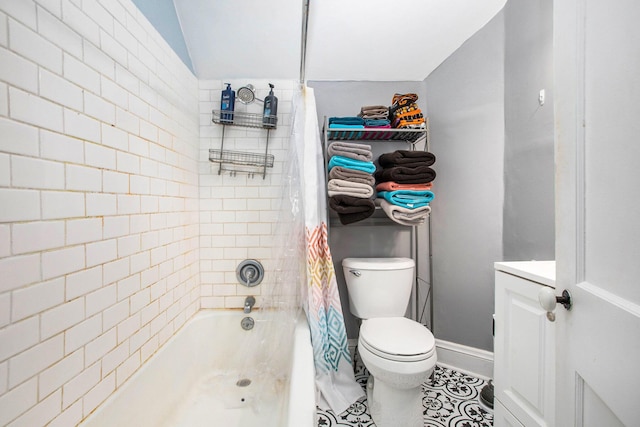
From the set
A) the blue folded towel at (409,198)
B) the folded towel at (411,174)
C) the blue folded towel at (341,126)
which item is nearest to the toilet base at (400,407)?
the blue folded towel at (409,198)

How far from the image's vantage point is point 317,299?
1.33m

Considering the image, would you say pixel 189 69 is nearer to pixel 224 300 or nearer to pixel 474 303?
pixel 224 300

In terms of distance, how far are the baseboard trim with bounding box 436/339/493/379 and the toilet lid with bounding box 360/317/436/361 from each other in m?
0.51

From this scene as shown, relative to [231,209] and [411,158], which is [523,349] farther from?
[231,209]

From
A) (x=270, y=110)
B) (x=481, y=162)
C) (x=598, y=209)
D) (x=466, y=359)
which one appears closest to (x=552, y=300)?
(x=598, y=209)

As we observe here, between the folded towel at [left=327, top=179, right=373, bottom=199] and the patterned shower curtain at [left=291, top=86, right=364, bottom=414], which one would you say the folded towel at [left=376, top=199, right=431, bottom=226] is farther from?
the patterned shower curtain at [left=291, top=86, right=364, bottom=414]

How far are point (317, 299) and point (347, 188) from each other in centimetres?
66

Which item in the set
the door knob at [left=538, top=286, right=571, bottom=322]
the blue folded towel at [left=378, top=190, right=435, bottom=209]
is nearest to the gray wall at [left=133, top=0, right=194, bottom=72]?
the blue folded towel at [left=378, top=190, right=435, bottom=209]

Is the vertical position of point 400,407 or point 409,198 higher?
point 409,198

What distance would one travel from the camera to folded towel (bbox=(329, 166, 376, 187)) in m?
1.50

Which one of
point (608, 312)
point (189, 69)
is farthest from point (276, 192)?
point (608, 312)

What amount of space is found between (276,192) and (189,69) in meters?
0.90

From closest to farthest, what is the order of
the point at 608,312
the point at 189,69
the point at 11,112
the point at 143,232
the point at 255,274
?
the point at 608,312, the point at 11,112, the point at 143,232, the point at 189,69, the point at 255,274

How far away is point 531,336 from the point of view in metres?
0.72
